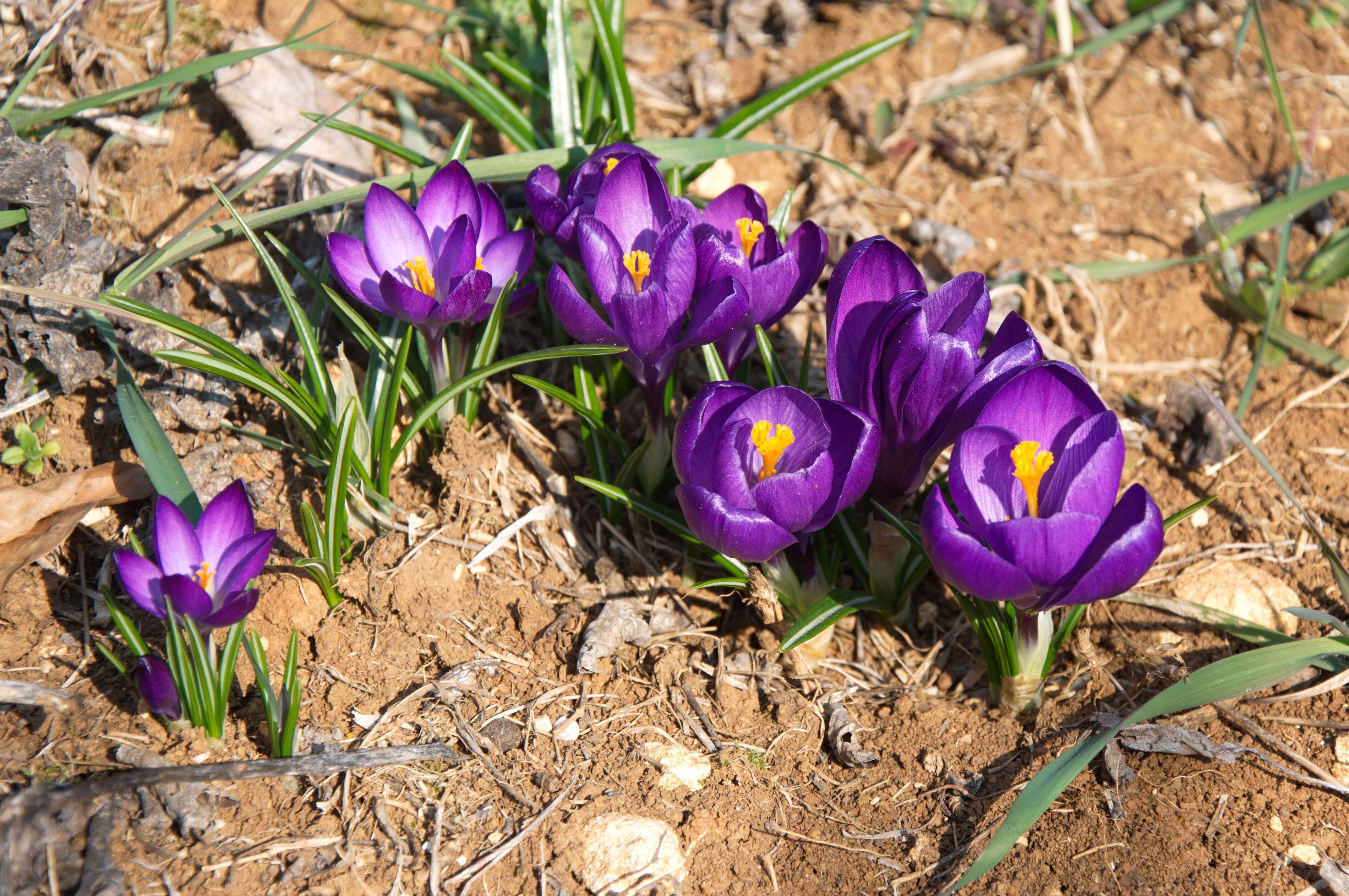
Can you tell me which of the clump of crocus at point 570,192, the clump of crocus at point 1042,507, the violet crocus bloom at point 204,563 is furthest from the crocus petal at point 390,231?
the clump of crocus at point 1042,507

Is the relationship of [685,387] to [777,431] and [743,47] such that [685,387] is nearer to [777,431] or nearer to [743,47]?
[777,431]

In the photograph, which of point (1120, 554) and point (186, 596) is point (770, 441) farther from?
point (186, 596)

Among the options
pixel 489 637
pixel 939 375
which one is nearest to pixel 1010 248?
pixel 939 375

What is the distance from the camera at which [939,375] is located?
69.8 inches

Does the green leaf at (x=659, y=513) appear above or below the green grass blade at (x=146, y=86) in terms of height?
below

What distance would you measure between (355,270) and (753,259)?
0.85m

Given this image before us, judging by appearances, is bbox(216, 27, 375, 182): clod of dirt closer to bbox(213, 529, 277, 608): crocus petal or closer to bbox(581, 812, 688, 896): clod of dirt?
bbox(213, 529, 277, 608): crocus petal

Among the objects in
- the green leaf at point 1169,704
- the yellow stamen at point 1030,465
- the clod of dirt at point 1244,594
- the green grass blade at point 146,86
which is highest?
the green grass blade at point 146,86

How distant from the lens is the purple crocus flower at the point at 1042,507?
61.1 inches

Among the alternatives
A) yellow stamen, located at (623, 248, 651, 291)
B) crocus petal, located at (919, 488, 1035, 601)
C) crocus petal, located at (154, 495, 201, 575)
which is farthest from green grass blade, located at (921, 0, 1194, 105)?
crocus petal, located at (154, 495, 201, 575)

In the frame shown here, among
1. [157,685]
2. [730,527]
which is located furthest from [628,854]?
[157,685]

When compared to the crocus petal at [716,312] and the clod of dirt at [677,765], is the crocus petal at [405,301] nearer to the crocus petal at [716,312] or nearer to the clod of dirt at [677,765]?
the crocus petal at [716,312]

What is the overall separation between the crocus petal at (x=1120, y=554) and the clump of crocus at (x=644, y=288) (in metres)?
0.78

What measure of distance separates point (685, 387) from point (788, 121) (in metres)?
1.24
